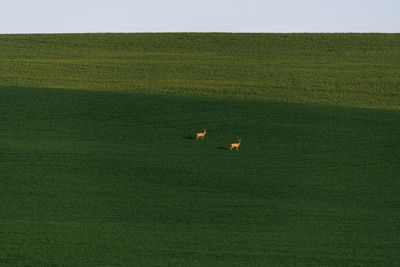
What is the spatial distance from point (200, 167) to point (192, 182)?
3.37 feet

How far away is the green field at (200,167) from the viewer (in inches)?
369

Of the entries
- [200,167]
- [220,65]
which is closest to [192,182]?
[200,167]

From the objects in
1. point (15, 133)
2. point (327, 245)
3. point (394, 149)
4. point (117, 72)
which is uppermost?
point (117, 72)

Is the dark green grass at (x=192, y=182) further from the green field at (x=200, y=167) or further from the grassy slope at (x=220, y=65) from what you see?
the grassy slope at (x=220, y=65)

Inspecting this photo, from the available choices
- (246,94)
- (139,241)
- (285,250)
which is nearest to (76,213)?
(139,241)

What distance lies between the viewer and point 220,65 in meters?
27.0

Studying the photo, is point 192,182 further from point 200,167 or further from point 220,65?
point 220,65

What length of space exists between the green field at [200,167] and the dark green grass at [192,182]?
1.7 inches

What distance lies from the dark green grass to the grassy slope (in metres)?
3.71

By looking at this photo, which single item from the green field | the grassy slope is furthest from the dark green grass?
the grassy slope

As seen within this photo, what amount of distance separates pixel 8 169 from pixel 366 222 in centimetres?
917

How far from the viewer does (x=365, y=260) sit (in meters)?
9.01

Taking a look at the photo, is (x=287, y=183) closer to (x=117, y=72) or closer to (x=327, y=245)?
(x=327, y=245)

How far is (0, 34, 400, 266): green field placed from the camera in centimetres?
938
